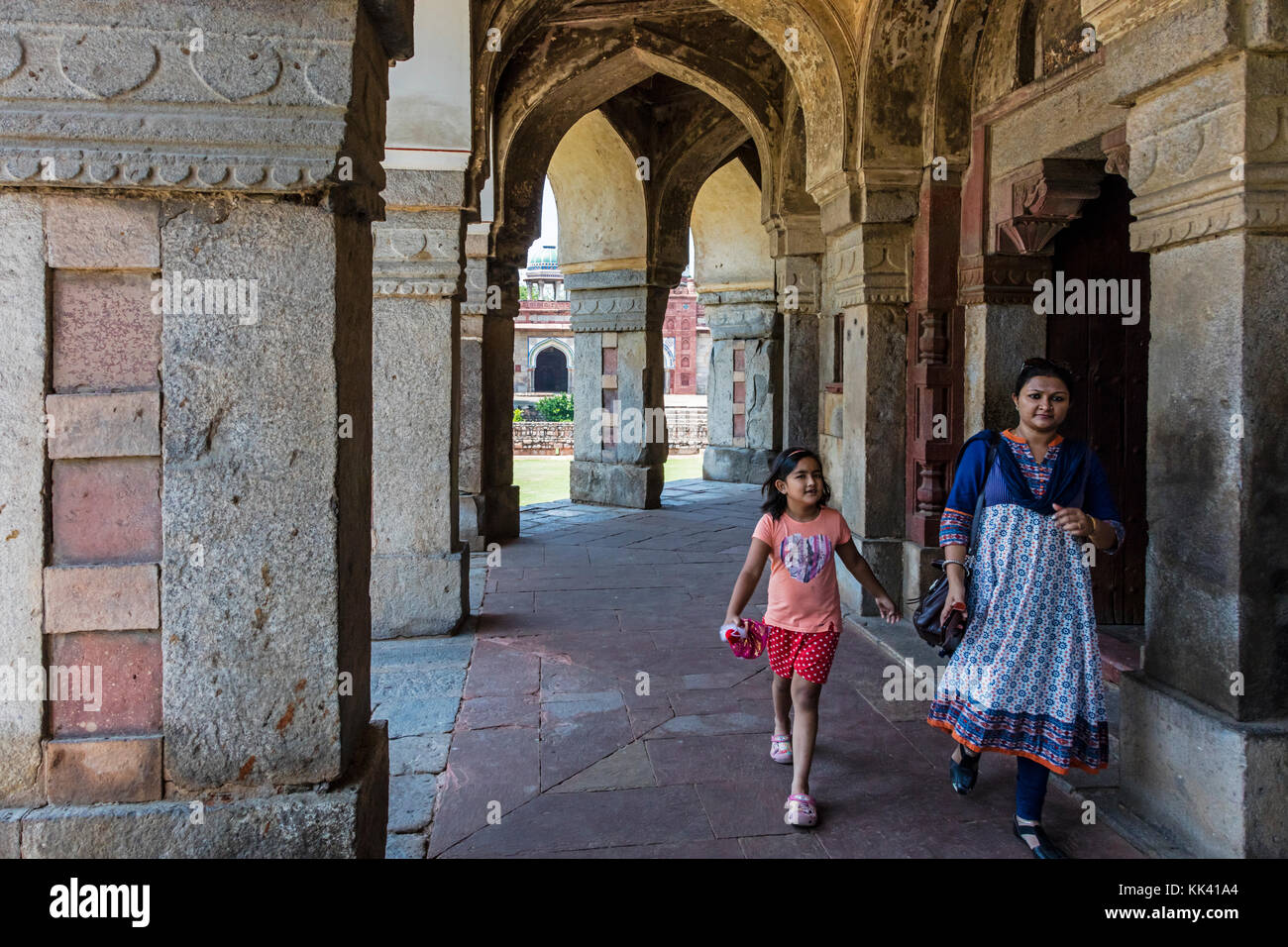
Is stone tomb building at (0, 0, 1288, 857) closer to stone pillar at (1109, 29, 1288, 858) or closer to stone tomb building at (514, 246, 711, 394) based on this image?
stone pillar at (1109, 29, 1288, 858)

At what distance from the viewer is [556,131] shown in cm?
909

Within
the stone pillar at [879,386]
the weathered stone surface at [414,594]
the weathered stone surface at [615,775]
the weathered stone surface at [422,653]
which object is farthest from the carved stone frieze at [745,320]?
the weathered stone surface at [615,775]

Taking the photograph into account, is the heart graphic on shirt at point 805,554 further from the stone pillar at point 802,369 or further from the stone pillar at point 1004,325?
the stone pillar at point 802,369

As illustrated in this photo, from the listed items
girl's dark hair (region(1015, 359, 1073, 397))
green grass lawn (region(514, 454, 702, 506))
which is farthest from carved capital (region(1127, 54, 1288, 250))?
green grass lawn (region(514, 454, 702, 506))

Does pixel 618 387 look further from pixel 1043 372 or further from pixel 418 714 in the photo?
pixel 1043 372

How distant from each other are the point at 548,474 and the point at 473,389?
23.9 ft

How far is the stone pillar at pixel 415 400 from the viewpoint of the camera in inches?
206

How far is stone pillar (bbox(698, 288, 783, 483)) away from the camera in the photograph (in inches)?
502

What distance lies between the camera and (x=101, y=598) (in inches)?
81.0

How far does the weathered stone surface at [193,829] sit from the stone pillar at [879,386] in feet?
13.1

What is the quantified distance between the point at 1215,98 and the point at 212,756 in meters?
2.92

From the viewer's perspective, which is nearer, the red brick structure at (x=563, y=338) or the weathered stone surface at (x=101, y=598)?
the weathered stone surface at (x=101, y=598)

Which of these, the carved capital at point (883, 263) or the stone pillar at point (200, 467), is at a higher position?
the carved capital at point (883, 263)
